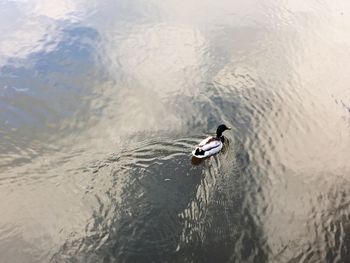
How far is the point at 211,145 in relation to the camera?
12.1 meters

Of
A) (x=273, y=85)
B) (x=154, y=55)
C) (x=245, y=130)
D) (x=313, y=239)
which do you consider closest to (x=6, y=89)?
(x=154, y=55)

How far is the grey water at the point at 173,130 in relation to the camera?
10.4 metres

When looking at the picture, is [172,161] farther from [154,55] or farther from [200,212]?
[154,55]

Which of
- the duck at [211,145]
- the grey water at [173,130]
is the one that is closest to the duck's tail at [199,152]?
the duck at [211,145]

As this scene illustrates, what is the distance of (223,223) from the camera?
1054 centimetres

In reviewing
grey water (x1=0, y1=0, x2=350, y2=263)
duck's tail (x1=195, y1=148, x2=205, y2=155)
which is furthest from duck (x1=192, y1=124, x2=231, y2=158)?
grey water (x1=0, y1=0, x2=350, y2=263)

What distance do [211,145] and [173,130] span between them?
1684 millimetres

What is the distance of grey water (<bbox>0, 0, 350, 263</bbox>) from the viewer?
34.2 feet

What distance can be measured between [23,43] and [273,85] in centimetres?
979

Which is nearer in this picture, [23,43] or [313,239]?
[313,239]

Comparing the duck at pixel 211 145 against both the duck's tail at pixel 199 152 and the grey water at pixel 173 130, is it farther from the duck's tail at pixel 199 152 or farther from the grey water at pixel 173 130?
the grey water at pixel 173 130

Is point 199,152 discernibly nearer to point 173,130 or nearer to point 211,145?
point 211,145

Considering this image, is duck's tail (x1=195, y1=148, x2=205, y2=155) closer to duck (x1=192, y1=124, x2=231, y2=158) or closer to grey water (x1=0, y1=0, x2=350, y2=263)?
duck (x1=192, y1=124, x2=231, y2=158)

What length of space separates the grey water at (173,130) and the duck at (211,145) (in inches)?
10.7
